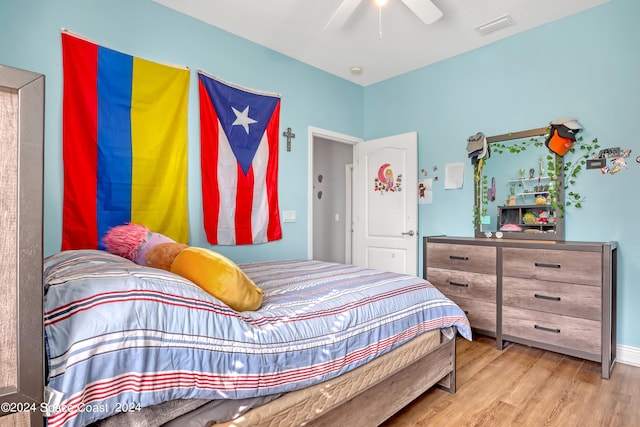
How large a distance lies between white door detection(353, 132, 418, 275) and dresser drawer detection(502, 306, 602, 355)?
1122 millimetres

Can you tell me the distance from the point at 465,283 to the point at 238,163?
2.27 meters

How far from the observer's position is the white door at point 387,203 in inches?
150

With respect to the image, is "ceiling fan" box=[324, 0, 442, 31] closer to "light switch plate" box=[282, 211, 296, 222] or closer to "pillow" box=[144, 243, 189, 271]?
"light switch plate" box=[282, 211, 296, 222]

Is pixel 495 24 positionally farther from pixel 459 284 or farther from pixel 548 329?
pixel 548 329

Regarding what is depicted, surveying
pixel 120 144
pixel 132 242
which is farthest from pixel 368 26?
pixel 132 242

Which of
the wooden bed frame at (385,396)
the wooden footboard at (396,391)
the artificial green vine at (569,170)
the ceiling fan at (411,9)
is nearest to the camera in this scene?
the wooden bed frame at (385,396)

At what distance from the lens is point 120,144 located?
2.48 meters

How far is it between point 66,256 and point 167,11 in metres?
2.20

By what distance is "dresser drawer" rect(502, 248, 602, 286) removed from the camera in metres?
2.45

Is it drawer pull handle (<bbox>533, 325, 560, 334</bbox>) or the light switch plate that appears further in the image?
the light switch plate

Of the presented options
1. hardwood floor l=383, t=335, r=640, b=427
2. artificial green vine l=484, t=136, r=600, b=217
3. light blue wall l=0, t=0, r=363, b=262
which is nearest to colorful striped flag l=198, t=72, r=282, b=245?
light blue wall l=0, t=0, r=363, b=262

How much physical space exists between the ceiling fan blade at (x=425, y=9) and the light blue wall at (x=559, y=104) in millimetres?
943

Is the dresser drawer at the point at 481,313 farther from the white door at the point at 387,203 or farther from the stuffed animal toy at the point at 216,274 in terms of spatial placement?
the stuffed animal toy at the point at 216,274

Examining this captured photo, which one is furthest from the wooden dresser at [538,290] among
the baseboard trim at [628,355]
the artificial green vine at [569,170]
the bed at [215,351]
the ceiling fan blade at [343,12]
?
the ceiling fan blade at [343,12]
